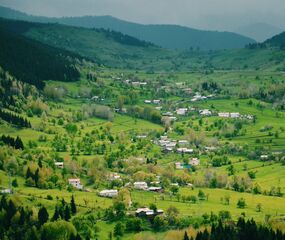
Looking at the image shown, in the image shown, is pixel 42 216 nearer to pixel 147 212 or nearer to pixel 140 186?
pixel 147 212

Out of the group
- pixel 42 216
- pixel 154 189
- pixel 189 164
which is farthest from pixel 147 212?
pixel 189 164

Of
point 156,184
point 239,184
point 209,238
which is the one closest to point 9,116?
point 156,184

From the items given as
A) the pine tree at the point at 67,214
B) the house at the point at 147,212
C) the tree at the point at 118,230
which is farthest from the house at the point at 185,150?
the tree at the point at 118,230

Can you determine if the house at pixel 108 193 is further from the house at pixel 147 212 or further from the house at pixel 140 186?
the house at pixel 147 212

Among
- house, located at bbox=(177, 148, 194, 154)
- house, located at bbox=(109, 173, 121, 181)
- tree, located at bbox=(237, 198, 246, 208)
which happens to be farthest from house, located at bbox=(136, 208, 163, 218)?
house, located at bbox=(177, 148, 194, 154)

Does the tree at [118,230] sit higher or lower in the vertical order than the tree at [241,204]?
lower

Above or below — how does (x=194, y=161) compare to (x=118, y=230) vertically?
above

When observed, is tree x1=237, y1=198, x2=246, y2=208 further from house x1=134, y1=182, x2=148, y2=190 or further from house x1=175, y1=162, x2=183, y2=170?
house x1=175, y1=162, x2=183, y2=170

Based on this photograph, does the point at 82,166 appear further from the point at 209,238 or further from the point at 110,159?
the point at 209,238
